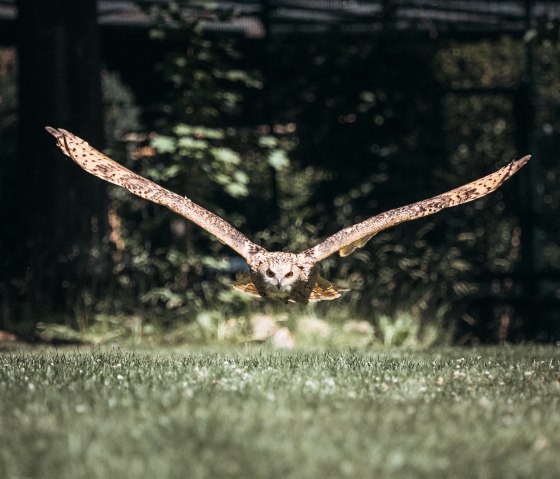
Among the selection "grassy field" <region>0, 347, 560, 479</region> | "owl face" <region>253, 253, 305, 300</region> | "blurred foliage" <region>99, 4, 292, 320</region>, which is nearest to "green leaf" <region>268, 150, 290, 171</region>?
"blurred foliage" <region>99, 4, 292, 320</region>

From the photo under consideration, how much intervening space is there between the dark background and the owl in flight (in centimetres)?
325

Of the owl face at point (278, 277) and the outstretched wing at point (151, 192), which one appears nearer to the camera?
the owl face at point (278, 277)

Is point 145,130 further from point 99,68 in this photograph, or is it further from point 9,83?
point 9,83

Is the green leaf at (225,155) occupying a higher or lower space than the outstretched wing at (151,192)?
higher

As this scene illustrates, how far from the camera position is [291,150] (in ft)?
40.9

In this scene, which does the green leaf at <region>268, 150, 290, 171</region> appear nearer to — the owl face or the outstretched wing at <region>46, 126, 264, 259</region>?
the outstretched wing at <region>46, 126, 264, 259</region>

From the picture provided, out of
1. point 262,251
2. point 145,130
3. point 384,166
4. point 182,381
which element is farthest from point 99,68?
point 182,381

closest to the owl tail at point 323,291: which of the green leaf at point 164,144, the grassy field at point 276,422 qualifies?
the grassy field at point 276,422

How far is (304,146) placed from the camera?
40.8ft

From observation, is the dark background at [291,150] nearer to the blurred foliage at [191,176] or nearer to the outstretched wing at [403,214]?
the blurred foliage at [191,176]

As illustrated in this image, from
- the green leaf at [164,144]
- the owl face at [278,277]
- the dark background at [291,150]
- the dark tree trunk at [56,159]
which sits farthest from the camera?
the green leaf at [164,144]

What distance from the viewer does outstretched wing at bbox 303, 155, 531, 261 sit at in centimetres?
732

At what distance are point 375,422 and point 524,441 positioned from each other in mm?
603

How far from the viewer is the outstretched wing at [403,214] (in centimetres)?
732
